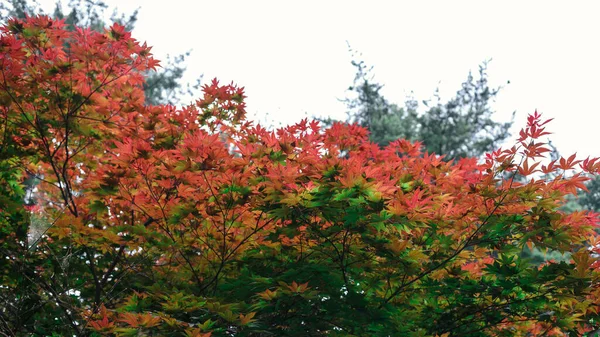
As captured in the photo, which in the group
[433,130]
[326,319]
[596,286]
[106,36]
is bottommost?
[326,319]

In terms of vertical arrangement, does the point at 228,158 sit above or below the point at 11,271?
above

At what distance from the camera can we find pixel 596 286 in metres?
4.09

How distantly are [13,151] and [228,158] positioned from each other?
101 inches

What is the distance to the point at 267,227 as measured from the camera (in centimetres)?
448

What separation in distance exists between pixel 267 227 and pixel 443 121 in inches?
633

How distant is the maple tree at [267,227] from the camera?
3.85 metres

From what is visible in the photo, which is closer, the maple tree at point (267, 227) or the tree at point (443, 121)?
the maple tree at point (267, 227)

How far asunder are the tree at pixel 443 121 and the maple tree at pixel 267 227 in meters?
13.8

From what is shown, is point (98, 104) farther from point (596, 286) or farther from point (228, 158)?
point (596, 286)

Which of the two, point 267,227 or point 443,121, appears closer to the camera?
point 267,227

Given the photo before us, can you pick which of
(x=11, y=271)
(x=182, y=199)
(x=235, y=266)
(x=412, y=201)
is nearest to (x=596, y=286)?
(x=412, y=201)

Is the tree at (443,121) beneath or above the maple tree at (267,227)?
above

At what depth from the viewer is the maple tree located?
3846 mm

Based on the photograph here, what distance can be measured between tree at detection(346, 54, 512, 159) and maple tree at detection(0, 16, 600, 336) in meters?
13.8
